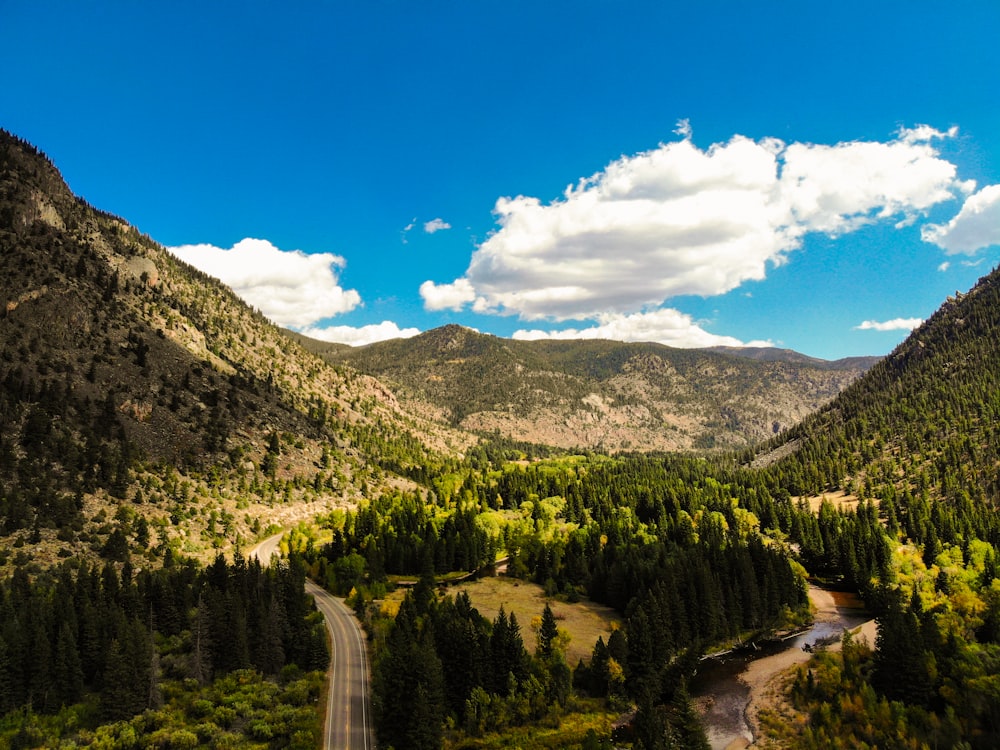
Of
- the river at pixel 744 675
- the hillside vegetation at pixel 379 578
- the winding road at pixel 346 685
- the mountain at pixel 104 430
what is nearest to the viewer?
the winding road at pixel 346 685

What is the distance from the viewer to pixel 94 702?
64.3 metres

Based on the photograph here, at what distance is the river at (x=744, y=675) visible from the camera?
67.1m

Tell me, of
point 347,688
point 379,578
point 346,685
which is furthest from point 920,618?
point 379,578

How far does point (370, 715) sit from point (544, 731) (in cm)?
1988

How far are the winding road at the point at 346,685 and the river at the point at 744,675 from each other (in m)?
38.9

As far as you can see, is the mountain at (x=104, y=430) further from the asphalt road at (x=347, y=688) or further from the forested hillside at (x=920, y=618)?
the forested hillside at (x=920, y=618)

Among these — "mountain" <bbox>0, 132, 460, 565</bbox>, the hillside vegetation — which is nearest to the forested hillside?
the hillside vegetation

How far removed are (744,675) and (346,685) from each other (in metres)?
54.5

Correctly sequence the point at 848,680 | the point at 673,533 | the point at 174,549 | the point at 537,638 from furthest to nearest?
the point at 673,533 → the point at 174,549 → the point at 537,638 → the point at 848,680

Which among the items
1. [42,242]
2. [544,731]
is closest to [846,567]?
[544,731]

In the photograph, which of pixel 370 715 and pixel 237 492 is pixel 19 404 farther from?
pixel 370 715

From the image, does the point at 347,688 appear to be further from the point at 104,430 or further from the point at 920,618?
the point at 104,430

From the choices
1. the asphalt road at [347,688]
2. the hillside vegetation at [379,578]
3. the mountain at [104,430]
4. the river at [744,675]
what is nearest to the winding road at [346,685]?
the asphalt road at [347,688]

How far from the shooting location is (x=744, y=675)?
81.9 m
